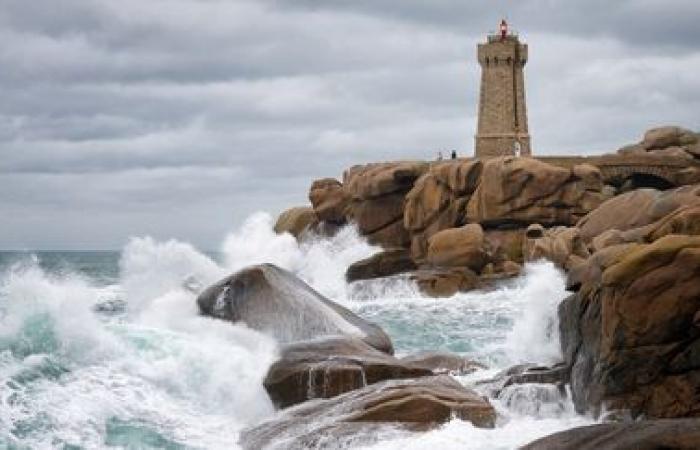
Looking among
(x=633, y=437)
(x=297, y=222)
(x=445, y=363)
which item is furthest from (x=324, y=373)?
(x=297, y=222)

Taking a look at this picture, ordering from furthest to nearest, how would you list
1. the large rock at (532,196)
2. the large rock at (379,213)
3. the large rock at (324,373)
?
the large rock at (379,213)
the large rock at (532,196)
the large rock at (324,373)

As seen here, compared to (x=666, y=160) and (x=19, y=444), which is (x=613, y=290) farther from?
(x=666, y=160)

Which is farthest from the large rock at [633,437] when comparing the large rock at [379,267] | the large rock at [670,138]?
the large rock at [670,138]

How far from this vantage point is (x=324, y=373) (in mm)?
14047

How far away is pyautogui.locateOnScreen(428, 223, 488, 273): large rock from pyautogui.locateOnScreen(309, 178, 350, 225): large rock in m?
9.95

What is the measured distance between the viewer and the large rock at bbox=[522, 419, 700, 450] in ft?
27.6

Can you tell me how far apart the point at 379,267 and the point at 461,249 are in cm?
332

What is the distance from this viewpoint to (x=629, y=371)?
40.7 feet

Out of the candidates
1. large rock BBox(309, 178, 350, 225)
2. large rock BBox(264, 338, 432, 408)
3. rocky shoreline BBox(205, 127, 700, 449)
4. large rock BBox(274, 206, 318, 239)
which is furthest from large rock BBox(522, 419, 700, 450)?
large rock BBox(274, 206, 318, 239)

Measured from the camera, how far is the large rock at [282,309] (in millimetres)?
17281

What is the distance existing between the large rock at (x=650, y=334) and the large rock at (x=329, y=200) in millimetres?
28223

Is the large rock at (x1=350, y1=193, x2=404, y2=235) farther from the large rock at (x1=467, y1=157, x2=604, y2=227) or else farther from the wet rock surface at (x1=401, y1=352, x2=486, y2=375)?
the wet rock surface at (x1=401, y1=352, x2=486, y2=375)

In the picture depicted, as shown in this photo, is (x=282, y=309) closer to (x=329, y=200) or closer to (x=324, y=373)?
(x=324, y=373)

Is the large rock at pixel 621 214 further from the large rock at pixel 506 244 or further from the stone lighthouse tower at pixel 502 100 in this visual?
the stone lighthouse tower at pixel 502 100
